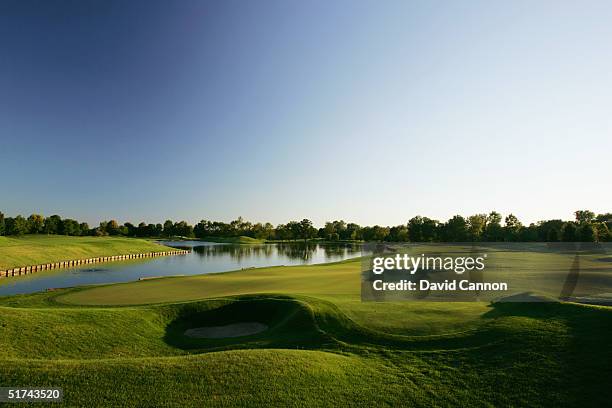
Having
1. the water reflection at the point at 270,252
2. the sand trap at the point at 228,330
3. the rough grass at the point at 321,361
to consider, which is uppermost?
the rough grass at the point at 321,361

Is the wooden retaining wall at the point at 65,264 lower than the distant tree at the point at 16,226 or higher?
lower

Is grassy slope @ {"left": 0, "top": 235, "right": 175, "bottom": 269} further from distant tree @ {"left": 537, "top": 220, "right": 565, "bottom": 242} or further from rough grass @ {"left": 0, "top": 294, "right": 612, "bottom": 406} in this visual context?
distant tree @ {"left": 537, "top": 220, "right": 565, "bottom": 242}

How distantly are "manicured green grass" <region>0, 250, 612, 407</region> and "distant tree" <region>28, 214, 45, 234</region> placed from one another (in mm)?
146479

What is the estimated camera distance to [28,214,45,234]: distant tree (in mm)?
129625

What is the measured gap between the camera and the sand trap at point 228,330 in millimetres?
16516

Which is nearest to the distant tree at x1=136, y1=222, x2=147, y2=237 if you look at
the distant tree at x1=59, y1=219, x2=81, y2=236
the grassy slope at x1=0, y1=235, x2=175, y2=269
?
the distant tree at x1=59, y1=219, x2=81, y2=236

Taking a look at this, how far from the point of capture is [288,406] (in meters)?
8.63

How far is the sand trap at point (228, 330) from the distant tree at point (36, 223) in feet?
483

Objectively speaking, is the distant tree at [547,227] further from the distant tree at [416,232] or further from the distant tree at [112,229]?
the distant tree at [112,229]

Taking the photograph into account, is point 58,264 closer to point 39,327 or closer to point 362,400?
point 39,327

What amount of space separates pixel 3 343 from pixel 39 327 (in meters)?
1.81

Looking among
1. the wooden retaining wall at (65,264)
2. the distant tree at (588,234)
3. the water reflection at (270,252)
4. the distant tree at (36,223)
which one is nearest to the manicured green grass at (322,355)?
the wooden retaining wall at (65,264)

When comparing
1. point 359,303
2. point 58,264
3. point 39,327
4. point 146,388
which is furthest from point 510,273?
point 58,264

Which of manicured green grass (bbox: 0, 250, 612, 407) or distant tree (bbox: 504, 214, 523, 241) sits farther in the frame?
distant tree (bbox: 504, 214, 523, 241)
